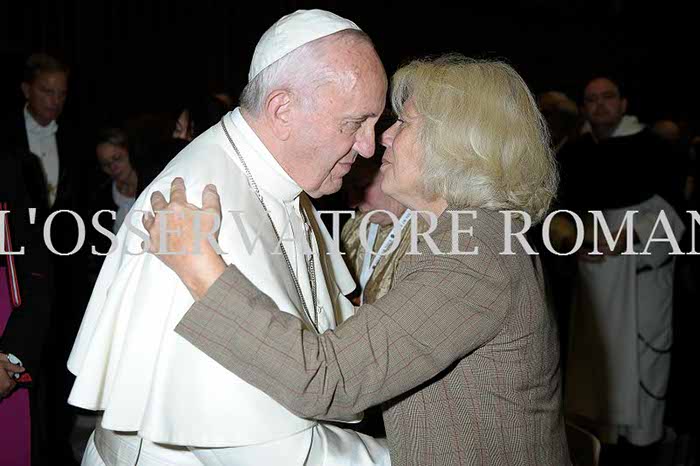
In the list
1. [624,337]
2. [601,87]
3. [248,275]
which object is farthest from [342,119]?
[601,87]

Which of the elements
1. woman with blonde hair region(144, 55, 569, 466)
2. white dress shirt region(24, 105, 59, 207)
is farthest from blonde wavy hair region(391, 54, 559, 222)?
white dress shirt region(24, 105, 59, 207)

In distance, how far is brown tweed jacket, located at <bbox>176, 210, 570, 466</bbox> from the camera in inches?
65.9

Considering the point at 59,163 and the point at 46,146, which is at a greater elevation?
the point at 46,146

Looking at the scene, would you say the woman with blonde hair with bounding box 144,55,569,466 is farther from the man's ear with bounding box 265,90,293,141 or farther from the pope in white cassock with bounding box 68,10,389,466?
the man's ear with bounding box 265,90,293,141

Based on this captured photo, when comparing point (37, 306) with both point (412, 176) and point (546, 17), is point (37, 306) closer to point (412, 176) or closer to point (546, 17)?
point (412, 176)

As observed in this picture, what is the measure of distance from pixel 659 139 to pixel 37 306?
13.5 feet

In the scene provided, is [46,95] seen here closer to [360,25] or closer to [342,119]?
[360,25]

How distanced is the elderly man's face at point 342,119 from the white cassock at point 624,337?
10.8 feet

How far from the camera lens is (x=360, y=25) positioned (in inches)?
292

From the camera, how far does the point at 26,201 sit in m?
2.88

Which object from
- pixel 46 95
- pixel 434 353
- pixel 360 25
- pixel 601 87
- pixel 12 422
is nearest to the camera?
pixel 434 353

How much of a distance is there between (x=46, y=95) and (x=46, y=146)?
299 millimetres

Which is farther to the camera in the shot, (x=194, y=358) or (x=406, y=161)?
(x=406, y=161)

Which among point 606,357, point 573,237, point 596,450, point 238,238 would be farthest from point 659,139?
point 238,238
